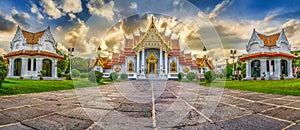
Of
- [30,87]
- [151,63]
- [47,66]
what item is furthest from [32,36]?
[30,87]

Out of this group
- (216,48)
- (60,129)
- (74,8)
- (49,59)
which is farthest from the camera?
(49,59)

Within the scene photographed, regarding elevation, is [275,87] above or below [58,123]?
below

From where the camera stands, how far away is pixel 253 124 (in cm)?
237

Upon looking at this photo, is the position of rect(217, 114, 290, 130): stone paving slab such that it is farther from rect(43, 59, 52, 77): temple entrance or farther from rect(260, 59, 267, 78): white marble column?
rect(43, 59, 52, 77): temple entrance

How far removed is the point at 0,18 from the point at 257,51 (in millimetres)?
23752

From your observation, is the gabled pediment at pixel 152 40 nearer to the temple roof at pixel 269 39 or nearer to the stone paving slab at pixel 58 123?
the temple roof at pixel 269 39

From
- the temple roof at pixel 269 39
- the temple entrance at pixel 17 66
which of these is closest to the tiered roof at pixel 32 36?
the temple entrance at pixel 17 66

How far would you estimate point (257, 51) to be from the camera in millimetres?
21438

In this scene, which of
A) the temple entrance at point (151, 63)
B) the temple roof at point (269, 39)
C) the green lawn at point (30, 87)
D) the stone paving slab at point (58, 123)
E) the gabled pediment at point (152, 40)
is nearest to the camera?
the stone paving slab at point (58, 123)

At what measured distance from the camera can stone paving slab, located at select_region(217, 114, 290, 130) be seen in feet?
7.26

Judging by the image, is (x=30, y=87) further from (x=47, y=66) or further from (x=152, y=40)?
(x=152, y=40)

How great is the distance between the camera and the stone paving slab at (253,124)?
2.21 m

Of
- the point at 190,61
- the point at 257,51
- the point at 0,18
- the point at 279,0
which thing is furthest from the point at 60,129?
the point at 190,61

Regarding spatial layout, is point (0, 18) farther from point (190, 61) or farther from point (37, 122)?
point (190, 61)
